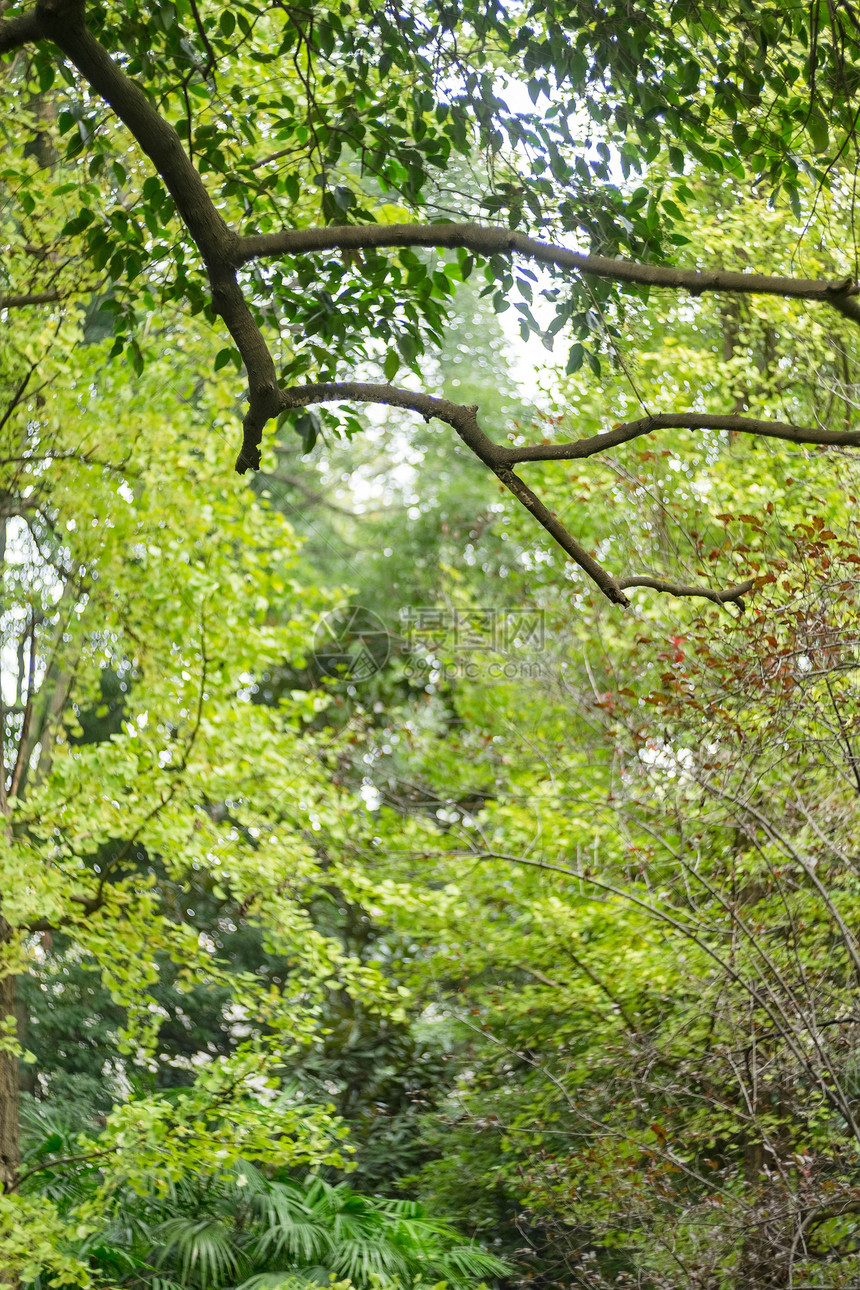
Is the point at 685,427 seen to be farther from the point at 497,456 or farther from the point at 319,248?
the point at 319,248

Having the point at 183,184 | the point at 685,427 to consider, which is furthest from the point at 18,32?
the point at 685,427

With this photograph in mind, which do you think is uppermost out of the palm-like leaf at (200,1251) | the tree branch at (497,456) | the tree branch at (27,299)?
the tree branch at (27,299)

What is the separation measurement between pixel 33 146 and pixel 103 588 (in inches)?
125

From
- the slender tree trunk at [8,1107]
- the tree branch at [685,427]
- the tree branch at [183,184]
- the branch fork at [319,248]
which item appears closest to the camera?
the tree branch at [685,427]

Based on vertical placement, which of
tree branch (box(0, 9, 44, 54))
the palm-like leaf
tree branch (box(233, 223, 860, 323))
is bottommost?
the palm-like leaf

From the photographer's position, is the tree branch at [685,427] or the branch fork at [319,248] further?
the branch fork at [319,248]

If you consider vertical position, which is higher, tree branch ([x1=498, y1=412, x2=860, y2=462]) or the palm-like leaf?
tree branch ([x1=498, y1=412, x2=860, y2=462])

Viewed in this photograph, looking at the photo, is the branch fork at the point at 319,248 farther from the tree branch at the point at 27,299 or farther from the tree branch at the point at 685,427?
the tree branch at the point at 27,299

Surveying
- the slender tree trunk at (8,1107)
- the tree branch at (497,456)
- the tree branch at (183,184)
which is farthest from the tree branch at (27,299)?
the tree branch at (497,456)

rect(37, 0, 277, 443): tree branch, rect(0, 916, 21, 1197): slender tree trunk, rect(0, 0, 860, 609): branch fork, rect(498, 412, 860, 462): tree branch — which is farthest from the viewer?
rect(0, 916, 21, 1197): slender tree trunk

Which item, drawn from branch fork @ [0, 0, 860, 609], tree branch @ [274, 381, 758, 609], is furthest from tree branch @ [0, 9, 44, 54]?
tree branch @ [274, 381, 758, 609]

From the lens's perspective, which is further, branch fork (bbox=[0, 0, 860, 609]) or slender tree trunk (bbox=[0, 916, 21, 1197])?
slender tree trunk (bbox=[0, 916, 21, 1197])

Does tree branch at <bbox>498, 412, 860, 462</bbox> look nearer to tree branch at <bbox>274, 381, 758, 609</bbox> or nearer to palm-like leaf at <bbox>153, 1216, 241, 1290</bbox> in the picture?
tree branch at <bbox>274, 381, 758, 609</bbox>

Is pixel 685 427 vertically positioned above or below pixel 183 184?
below
